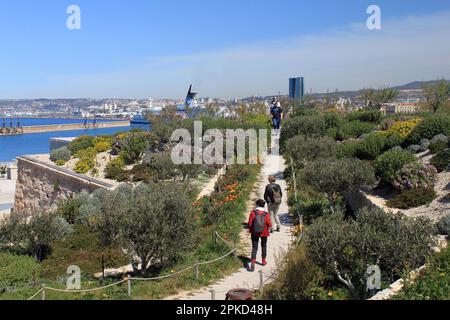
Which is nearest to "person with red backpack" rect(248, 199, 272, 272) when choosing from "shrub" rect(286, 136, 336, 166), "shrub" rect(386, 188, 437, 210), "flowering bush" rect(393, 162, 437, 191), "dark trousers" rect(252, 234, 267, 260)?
"dark trousers" rect(252, 234, 267, 260)

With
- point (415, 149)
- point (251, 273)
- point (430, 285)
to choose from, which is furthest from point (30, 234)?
point (415, 149)

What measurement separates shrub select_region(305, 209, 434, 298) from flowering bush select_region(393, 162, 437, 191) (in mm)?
6109

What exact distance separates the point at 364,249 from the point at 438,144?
11346 millimetres

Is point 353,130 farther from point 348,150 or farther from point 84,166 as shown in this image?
point 84,166

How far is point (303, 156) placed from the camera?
677 inches

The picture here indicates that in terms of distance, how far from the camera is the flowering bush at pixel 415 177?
1298cm

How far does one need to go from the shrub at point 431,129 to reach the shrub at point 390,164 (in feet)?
15.8

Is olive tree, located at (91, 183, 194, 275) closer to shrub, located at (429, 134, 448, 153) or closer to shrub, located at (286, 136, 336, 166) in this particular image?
shrub, located at (286, 136, 336, 166)

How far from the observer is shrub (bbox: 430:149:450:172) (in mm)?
14398

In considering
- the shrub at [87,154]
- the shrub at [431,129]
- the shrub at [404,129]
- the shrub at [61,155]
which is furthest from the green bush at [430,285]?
the shrub at [61,155]

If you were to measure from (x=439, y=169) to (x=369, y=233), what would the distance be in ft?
28.5
